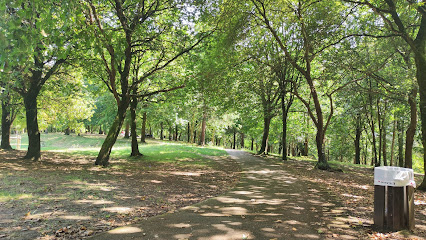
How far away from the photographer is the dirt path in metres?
4.12

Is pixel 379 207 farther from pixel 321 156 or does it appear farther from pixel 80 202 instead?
pixel 321 156

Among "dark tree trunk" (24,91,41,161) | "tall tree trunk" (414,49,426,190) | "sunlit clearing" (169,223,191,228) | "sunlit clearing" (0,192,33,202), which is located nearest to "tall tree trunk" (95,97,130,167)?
"dark tree trunk" (24,91,41,161)

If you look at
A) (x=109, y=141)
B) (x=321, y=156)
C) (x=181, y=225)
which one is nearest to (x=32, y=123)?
(x=109, y=141)

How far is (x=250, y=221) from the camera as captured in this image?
4828 mm

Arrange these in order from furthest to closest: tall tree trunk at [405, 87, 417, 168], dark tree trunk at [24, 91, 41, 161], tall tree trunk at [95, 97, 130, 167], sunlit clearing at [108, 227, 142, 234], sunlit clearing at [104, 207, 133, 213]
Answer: dark tree trunk at [24, 91, 41, 161], tall tree trunk at [95, 97, 130, 167], tall tree trunk at [405, 87, 417, 168], sunlit clearing at [104, 207, 133, 213], sunlit clearing at [108, 227, 142, 234]

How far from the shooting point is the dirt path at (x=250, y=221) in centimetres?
412

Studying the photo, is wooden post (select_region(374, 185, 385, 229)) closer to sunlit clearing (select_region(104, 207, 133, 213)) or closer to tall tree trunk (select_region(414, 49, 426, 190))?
sunlit clearing (select_region(104, 207, 133, 213))

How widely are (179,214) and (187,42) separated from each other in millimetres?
10398

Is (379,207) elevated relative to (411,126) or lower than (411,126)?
lower

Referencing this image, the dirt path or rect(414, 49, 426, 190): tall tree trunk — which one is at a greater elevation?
rect(414, 49, 426, 190): tall tree trunk

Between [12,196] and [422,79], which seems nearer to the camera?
[12,196]

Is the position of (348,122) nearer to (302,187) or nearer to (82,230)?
(302,187)

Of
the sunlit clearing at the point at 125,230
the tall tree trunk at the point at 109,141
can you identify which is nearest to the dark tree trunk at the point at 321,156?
the tall tree trunk at the point at 109,141

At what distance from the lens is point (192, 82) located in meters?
13.3
